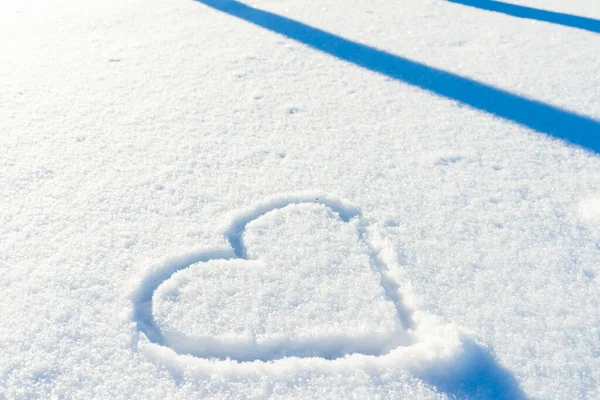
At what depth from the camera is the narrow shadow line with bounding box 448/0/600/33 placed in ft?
9.27

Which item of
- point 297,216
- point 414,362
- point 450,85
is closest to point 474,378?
point 414,362

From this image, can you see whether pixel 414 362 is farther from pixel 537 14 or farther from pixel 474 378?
pixel 537 14

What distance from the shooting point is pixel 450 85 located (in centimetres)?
221

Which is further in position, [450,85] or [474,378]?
[450,85]

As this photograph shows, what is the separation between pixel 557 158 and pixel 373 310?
3.08ft

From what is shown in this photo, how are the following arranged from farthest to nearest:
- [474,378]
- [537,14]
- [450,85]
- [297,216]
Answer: [537,14] < [450,85] < [297,216] < [474,378]

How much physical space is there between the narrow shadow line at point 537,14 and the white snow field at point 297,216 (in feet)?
0.94

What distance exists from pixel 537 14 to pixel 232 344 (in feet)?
8.58

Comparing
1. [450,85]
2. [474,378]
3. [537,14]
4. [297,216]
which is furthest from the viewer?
[537,14]

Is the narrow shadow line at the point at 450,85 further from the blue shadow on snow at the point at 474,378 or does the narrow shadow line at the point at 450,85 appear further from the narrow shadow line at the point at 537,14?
the blue shadow on snow at the point at 474,378

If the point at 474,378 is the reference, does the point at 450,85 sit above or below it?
above

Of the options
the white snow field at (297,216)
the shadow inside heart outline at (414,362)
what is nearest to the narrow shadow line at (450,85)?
the white snow field at (297,216)

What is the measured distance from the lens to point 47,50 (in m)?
2.41

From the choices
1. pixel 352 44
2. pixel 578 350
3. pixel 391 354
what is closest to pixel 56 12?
pixel 352 44
